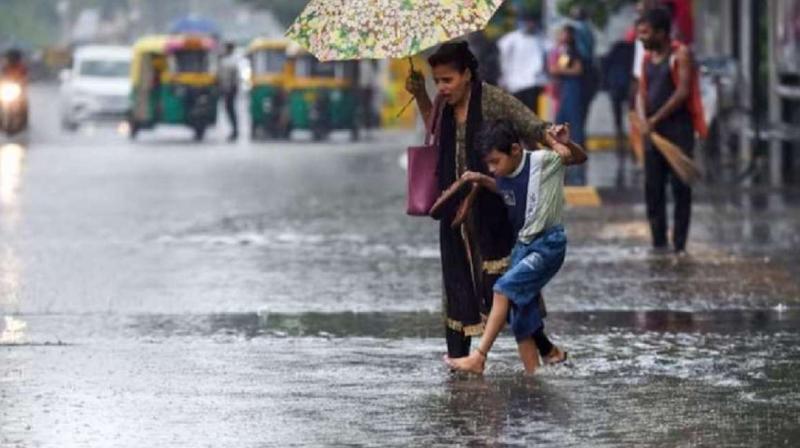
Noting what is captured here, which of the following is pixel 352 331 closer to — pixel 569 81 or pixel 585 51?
pixel 569 81

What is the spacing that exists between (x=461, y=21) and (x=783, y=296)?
14.8ft

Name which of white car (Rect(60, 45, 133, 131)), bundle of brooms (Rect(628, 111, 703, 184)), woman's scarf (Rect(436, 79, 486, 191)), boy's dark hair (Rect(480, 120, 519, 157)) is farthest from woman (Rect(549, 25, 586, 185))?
white car (Rect(60, 45, 133, 131))

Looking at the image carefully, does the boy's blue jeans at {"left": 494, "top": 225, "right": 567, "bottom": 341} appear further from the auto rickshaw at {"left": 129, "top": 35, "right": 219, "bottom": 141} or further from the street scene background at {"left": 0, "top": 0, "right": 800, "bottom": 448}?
the auto rickshaw at {"left": 129, "top": 35, "right": 219, "bottom": 141}

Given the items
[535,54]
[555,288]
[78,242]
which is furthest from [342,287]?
[535,54]

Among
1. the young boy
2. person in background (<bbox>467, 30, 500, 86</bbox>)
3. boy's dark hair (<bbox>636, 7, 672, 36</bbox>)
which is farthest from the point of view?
person in background (<bbox>467, 30, 500, 86</bbox>)

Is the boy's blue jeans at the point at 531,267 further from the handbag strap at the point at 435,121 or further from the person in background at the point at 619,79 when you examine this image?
the person in background at the point at 619,79

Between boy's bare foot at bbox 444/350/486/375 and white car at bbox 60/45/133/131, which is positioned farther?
white car at bbox 60/45/133/131

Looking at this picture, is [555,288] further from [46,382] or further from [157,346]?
[46,382]

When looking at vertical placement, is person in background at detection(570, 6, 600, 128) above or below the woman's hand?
below

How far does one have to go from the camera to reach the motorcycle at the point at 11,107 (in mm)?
41000

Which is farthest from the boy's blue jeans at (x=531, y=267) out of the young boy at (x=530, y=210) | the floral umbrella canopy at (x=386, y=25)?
the floral umbrella canopy at (x=386, y=25)

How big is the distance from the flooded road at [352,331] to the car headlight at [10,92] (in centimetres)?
1909

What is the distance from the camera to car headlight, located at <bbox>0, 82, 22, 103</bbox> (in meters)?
41.0

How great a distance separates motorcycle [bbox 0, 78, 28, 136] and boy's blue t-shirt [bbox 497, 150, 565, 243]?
Result: 31.8 meters
